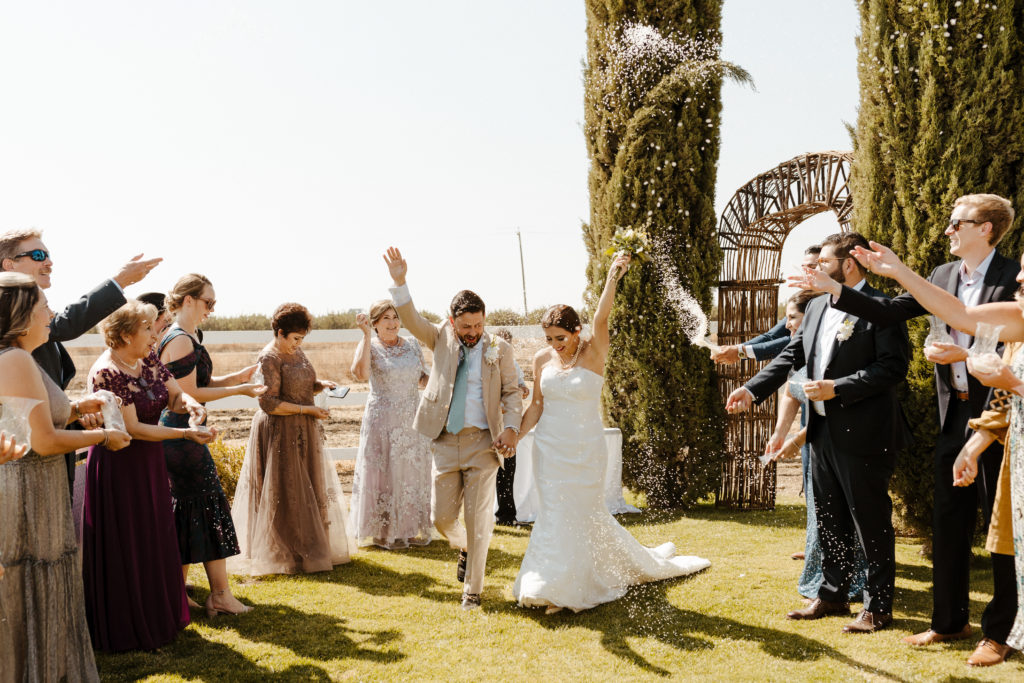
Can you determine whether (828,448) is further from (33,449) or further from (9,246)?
(9,246)

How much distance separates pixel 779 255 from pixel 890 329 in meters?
4.15

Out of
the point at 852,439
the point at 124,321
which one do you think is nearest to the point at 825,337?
the point at 852,439

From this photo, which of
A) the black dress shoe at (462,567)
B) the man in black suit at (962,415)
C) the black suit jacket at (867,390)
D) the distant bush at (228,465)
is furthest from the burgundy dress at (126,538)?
the black suit jacket at (867,390)

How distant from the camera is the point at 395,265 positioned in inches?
189

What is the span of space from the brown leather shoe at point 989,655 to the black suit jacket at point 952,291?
1.16m

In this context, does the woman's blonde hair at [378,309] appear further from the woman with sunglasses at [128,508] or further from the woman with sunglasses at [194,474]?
the woman with sunglasses at [128,508]

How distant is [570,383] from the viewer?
5.07 m

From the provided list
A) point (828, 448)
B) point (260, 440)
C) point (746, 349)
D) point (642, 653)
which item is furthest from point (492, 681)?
point (746, 349)

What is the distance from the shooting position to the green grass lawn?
13.1ft

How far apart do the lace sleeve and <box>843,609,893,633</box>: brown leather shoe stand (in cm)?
424

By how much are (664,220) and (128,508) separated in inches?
232

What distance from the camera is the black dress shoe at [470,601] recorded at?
506 centimetres

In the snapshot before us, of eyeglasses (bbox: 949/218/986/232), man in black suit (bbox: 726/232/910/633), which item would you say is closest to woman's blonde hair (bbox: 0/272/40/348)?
man in black suit (bbox: 726/232/910/633)

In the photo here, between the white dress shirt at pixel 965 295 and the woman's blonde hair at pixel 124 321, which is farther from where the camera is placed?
the woman's blonde hair at pixel 124 321
